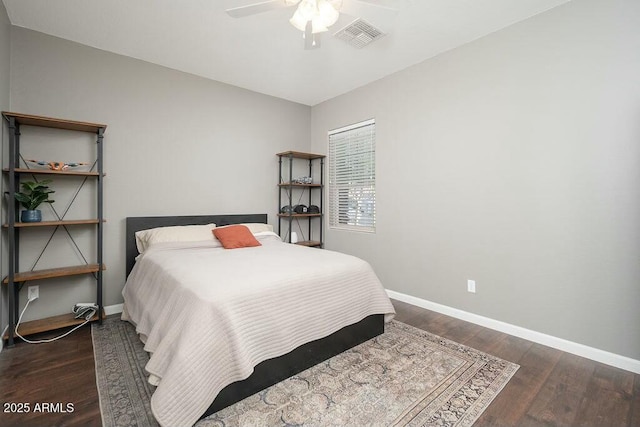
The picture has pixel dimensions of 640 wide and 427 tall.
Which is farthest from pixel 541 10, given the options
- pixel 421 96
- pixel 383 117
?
pixel 383 117

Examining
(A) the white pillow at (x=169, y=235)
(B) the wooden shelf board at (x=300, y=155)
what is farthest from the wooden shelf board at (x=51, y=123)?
(B) the wooden shelf board at (x=300, y=155)

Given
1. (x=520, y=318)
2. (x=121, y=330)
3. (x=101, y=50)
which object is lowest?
(x=121, y=330)

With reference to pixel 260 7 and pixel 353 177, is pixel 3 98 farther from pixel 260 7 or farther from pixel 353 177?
pixel 353 177

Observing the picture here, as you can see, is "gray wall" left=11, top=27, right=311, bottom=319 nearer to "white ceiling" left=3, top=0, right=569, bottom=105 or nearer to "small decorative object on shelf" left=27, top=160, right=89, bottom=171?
"small decorative object on shelf" left=27, top=160, right=89, bottom=171

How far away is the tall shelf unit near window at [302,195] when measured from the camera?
13.8 ft

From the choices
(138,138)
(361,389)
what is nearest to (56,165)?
(138,138)

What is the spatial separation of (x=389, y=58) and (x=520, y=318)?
282cm

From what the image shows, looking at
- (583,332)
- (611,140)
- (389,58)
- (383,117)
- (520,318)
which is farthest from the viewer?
(383,117)

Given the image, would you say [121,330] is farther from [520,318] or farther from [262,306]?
[520,318]

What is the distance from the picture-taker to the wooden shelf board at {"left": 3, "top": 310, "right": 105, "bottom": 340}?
2.38 meters

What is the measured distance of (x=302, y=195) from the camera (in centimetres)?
457

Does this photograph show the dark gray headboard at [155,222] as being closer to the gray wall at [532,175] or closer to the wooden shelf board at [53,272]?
the wooden shelf board at [53,272]

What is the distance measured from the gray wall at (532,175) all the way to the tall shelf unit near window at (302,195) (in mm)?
1342

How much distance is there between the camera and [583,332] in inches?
86.2
